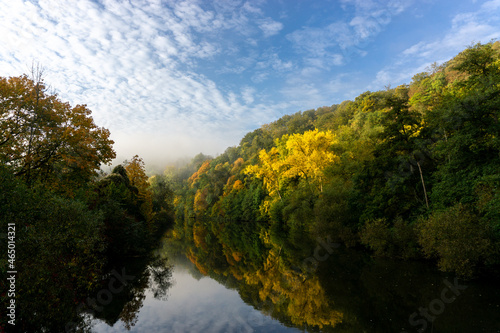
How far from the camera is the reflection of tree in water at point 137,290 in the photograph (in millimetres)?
10766

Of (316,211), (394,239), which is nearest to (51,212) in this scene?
(394,239)

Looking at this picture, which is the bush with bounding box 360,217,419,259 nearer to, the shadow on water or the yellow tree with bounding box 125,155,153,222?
the shadow on water

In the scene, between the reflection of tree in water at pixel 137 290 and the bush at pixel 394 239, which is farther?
the bush at pixel 394 239

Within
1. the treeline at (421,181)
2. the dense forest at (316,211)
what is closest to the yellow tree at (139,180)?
the dense forest at (316,211)

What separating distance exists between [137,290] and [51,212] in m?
6.90

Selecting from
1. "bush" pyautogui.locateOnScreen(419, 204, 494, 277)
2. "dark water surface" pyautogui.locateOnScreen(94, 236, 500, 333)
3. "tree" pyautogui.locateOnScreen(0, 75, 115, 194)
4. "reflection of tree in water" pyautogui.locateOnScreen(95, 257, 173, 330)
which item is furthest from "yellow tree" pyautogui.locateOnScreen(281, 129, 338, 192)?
"tree" pyautogui.locateOnScreen(0, 75, 115, 194)

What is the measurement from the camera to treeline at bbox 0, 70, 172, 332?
8.16 meters

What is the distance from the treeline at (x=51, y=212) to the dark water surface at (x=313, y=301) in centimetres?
208

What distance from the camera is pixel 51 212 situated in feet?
30.6

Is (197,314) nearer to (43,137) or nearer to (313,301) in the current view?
(313,301)

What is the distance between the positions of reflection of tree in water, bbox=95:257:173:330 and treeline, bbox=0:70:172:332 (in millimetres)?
1215

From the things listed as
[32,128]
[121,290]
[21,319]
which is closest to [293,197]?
[121,290]

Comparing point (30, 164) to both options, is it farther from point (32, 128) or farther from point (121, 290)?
point (121, 290)

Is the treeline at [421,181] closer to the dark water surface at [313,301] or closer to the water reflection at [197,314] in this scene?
the dark water surface at [313,301]
